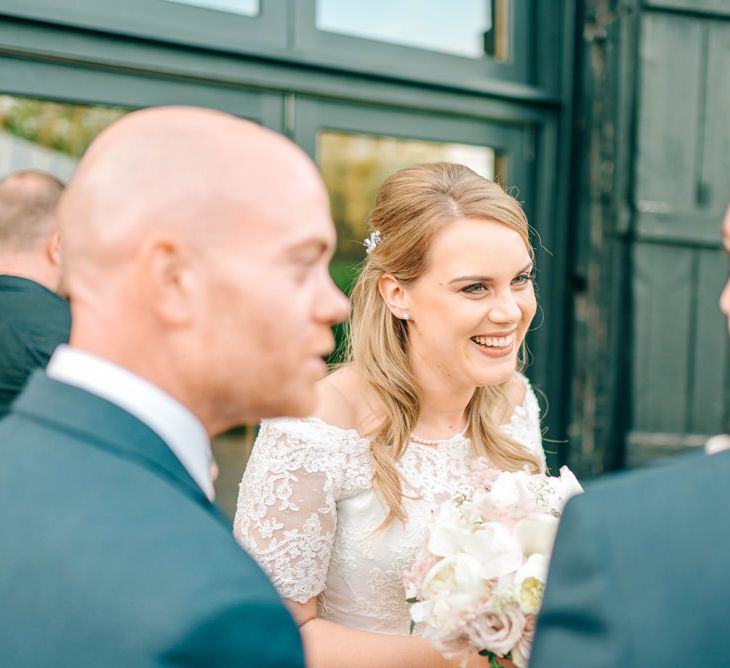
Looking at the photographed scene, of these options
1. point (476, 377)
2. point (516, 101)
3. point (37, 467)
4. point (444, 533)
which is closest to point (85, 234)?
point (37, 467)

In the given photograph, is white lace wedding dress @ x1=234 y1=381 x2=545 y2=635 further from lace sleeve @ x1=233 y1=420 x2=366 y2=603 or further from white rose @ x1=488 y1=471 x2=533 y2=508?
white rose @ x1=488 y1=471 x2=533 y2=508

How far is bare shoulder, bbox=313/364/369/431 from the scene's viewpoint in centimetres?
213

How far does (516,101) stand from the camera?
3967 millimetres

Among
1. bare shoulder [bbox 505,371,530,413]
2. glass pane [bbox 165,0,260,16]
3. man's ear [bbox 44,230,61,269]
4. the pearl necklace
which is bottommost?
the pearl necklace

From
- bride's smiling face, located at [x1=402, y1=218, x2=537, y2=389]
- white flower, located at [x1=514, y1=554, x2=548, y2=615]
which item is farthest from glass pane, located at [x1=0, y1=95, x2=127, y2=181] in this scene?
white flower, located at [x1=514, y1=554, x2=548, y2=615]

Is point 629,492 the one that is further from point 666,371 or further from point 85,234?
point 666,371

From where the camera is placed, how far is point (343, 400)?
219 centimetres

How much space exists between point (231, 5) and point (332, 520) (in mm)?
2338

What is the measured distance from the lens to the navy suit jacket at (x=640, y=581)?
906mm

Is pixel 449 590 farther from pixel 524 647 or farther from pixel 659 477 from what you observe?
pixel 659 477

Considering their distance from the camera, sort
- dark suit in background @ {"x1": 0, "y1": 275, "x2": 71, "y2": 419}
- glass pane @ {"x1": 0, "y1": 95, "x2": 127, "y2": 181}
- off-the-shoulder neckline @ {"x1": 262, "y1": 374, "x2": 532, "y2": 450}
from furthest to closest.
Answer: glass pane @ {"x1": 0, "y1": 95, "x2": 127, "y2": 181} → dark suit in background @ {"x1": 0, "y1": 275, "x2": 71, "y2": 419} → off-the-shoulder neckline @ {"x1": 262, "y1": 374, "x2": 532, "y2": 450}

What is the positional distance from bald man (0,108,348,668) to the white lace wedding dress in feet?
2.88

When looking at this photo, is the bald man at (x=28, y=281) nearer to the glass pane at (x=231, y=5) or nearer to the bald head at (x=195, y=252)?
the glass pane at (x=231, y=5)

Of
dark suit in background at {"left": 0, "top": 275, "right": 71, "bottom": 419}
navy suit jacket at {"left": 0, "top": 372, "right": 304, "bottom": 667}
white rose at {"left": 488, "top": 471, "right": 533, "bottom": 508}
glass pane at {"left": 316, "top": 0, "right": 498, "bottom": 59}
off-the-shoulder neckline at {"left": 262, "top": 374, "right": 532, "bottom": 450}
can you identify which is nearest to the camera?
navy suit jacket at {"left": 0, "top": 372, "right": 304, "bottom": 667}
